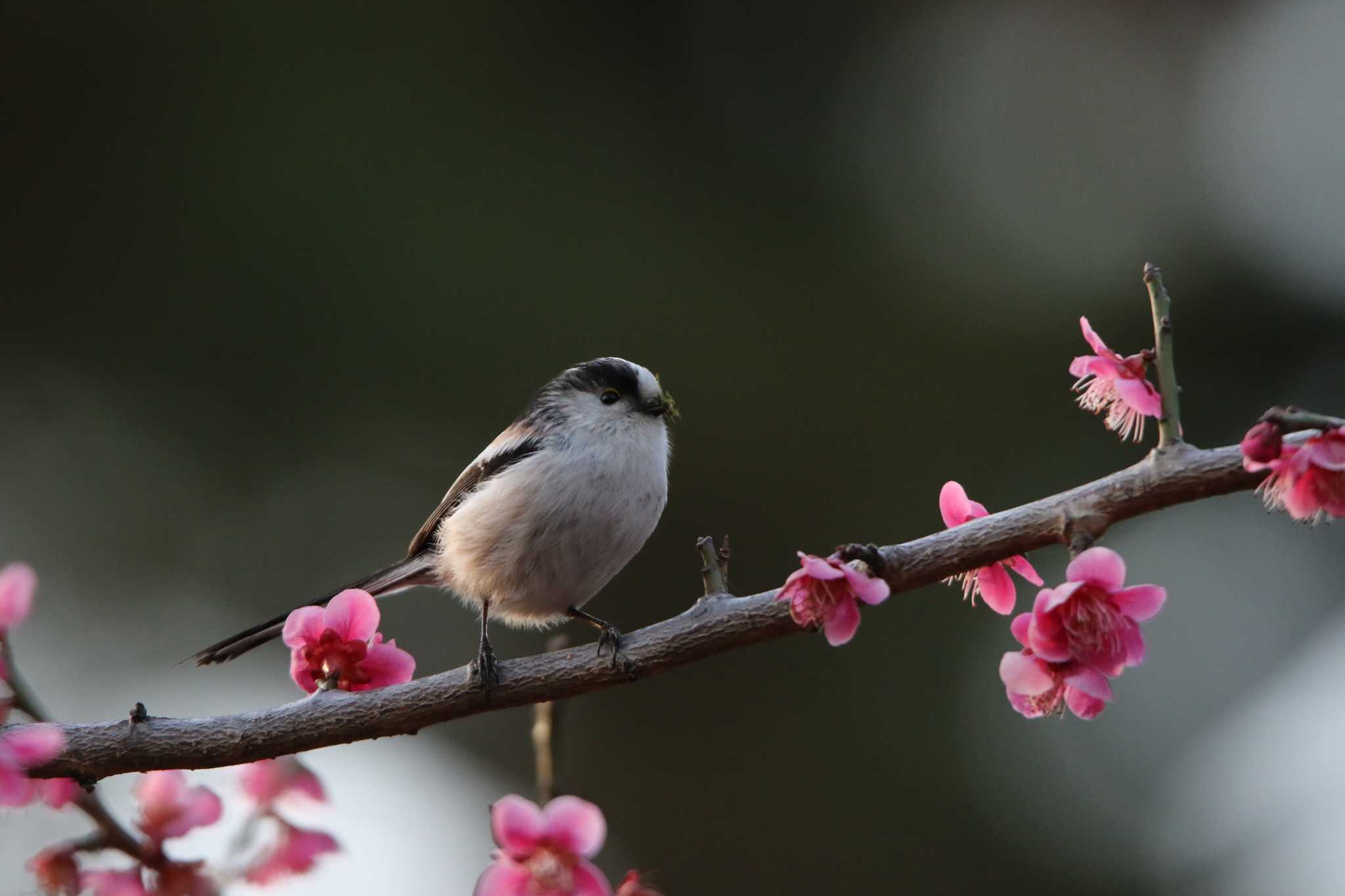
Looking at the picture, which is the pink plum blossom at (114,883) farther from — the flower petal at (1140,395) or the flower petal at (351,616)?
the flower petal at (1140,395)

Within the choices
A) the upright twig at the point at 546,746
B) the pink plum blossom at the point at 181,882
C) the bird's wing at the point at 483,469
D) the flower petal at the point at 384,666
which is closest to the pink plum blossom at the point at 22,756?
the pink plum blossom at the point at 181,882

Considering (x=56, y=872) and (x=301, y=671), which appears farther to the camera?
(x=301, y=671)

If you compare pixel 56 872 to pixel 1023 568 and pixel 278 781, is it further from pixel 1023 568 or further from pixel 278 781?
pixel 1023 568

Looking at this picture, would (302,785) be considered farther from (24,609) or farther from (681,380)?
(681,380)

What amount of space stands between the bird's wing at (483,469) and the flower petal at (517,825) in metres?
1.85

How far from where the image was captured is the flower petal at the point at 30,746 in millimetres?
1675

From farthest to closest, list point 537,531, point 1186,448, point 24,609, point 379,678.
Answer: point 537,531 → point 379,678 → point 24,609 → point 1186,448

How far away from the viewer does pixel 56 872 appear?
1816 millimetres

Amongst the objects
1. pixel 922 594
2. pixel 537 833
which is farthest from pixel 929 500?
pixel 537 833

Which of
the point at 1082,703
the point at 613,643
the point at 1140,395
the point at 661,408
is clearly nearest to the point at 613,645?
the point at 613,643

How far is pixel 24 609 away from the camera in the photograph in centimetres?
190

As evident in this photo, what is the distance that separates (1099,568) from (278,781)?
58.8 inches

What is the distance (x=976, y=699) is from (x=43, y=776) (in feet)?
17.4

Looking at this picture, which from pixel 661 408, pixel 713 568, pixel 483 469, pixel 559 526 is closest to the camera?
pixel 713 568
